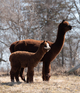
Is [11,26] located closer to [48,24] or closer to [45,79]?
[48,24]

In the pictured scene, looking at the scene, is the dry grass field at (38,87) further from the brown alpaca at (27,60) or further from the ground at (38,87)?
the brown alpaca at (27,60)

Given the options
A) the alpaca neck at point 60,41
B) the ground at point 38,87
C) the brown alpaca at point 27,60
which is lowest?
the ground at point 38,87

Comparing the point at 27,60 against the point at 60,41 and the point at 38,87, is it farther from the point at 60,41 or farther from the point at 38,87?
the point at 60,41

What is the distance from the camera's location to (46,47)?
17.6 ft

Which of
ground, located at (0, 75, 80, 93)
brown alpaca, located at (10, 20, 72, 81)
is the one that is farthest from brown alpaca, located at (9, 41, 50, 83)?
brown alpaca, located at (10, 20, 72, 81)

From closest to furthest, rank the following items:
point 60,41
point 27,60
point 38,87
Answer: point 38,87 → point 27,60 → point 60,41

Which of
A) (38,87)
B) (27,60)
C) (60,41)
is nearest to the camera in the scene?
(38,87)

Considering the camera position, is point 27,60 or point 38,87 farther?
point 27,60

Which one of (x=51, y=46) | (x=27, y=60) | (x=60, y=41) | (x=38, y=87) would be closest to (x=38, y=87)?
(x=38, y=87)

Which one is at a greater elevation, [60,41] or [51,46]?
[60,41]

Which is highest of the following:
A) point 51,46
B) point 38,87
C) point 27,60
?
point 51,46

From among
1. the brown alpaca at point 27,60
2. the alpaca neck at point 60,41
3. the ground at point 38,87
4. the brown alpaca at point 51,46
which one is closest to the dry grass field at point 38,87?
the ground at point 38,87

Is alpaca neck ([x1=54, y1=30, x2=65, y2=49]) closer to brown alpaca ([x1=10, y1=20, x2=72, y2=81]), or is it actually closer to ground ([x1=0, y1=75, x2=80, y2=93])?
brown alpaca ([x1=10, y1=20, x2=72, y2=81])

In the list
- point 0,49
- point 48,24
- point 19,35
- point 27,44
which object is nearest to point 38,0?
point 48,24
